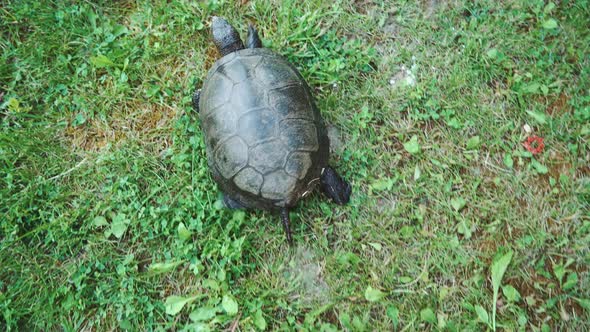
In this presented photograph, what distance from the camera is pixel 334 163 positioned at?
2934 millimetres

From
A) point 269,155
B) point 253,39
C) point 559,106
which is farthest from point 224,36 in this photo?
point 559,106

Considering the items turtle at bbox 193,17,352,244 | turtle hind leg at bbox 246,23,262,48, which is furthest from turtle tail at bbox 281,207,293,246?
turtle hind leg at bbox 246,23,262,48

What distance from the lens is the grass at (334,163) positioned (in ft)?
8.89

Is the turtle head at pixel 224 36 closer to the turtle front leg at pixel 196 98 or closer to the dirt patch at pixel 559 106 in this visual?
the turtle front leg at pixel 196 98

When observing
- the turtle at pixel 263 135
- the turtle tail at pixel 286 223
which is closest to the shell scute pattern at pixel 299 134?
the turtle at pixel 263 135

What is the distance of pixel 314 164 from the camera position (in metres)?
2.55

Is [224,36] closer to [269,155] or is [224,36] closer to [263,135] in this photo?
[263,135]

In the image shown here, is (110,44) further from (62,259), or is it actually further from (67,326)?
(67,326)

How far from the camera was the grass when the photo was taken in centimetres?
271

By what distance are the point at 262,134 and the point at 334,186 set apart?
0.64 m

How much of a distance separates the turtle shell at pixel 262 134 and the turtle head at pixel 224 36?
35 cm

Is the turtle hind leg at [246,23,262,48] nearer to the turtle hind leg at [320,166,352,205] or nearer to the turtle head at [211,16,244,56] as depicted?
the turtle head at [211,16,244,56]

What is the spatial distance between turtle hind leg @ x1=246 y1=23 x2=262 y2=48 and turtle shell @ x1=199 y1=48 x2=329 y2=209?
34 centimetres

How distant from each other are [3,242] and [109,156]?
86 centimetres
